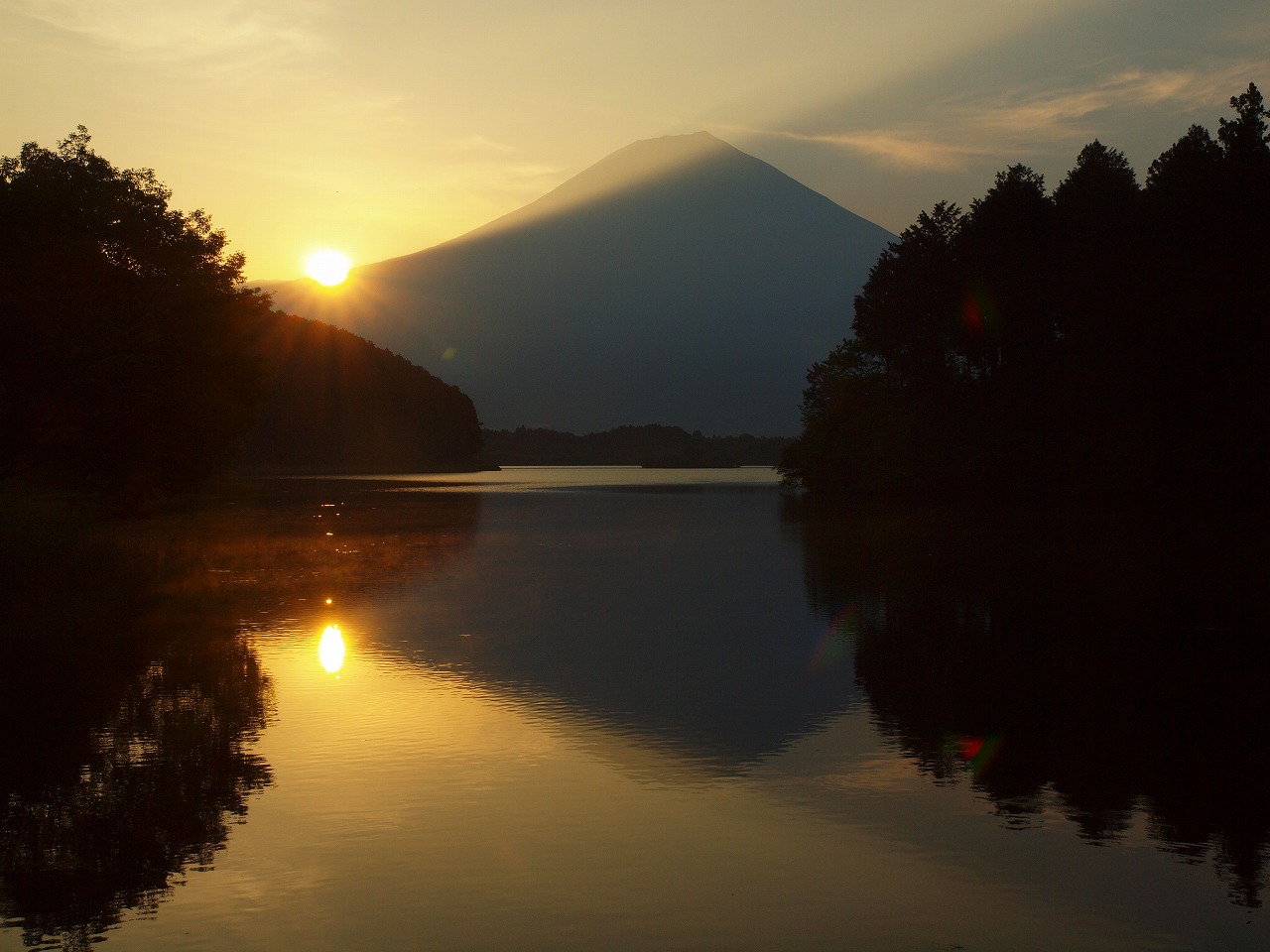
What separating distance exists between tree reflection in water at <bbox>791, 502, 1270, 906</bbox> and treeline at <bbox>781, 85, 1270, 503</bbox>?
20.3 meters

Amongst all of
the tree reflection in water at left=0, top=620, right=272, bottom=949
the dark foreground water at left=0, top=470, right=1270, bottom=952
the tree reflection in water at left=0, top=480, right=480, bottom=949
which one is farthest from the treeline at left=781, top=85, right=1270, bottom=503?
the tree reflection in water at left=0, top=620, right=272, bottom=949

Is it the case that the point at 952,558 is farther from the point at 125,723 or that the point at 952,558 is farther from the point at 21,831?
the point at 21,831

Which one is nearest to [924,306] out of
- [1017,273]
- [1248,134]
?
[1017,273]

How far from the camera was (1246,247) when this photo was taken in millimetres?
52250

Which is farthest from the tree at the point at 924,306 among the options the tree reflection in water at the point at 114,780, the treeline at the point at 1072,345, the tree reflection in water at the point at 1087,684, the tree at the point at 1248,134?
the tree reflection in water at the point at 114,780

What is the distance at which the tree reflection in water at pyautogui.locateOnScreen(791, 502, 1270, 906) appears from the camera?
10.0m

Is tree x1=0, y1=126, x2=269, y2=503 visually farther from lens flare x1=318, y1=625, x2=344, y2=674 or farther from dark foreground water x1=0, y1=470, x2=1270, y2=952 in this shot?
lens flare x1=318, y1=625, x2=344, y2=674

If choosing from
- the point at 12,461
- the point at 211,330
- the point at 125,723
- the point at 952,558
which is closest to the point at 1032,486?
the point at 952,558

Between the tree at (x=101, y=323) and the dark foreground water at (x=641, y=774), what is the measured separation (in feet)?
27.6

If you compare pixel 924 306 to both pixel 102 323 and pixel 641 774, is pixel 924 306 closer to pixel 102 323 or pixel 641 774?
pixel 102 323

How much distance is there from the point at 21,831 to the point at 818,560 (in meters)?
28.6

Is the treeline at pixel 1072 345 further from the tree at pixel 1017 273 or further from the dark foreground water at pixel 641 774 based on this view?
the dark foreground water at pixel 641 774

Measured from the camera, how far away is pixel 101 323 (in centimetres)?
3269

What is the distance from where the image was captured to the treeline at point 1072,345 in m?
52.1
